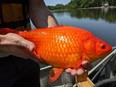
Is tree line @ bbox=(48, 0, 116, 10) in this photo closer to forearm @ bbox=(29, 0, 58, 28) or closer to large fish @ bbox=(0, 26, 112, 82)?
forearm @ bbox=(29, 0, 58, 28)

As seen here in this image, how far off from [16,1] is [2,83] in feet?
1.54

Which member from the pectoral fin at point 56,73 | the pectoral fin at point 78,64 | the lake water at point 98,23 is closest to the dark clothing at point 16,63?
the pectoral fin at point 56,73

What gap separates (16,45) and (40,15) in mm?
530

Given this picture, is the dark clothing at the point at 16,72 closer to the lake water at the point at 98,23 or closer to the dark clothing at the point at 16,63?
the dark clothing at the point at 16,63

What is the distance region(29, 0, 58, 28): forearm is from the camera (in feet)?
6.28

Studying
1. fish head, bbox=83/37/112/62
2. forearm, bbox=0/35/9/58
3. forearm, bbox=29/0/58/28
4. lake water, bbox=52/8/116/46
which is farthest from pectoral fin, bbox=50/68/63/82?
lake water, bbox=52/8/116/46

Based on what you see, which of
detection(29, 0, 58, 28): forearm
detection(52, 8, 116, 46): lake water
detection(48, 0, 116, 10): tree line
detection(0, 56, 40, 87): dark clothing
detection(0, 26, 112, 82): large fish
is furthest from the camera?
detection(48, 0, 116, 10): tree line

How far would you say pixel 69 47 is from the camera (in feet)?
4.25

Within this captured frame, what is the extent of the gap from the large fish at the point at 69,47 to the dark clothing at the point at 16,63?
399mm

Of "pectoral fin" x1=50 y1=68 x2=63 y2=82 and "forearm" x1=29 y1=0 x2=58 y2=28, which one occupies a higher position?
"forearm" x1=29 y1=0 x2=58 y2=28

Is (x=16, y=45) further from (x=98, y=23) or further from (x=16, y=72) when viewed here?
(x=98, y=23)

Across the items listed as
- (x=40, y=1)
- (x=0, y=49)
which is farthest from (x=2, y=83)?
(x=40, y=1)

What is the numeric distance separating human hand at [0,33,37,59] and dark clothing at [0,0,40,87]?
216 mm

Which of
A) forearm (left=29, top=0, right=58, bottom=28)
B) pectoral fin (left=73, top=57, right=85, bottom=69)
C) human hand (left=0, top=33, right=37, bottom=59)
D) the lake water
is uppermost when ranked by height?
forearm (left=29, top=0, right=58, bottom=28)
